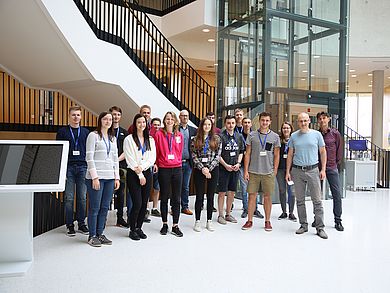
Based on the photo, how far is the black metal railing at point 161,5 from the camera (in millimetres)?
10062

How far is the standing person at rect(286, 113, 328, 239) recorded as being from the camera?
16.3 ft

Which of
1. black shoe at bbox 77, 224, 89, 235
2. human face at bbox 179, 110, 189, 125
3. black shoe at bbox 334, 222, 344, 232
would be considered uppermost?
human face at bbox 179, 110, 189, 125

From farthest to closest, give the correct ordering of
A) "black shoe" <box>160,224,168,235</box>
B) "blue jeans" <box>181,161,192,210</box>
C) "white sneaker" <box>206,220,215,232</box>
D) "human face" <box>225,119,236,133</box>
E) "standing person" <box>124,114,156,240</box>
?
"blue jeans" <box>181,161,192,210</box>
"human face" <box>225,119,236,133</box>
"white sneaker" <box>206,220,215,232</box>
"black shoe" <box>160,224,168,235</box>
"standing person" <box>124,114,156,240</box>

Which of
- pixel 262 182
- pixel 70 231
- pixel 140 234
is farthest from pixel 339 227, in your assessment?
pixel 70 231

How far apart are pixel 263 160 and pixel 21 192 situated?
2.93 metres

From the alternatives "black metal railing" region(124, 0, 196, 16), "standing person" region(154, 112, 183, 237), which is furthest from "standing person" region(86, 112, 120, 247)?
"black metal railing" region(124, 0, 196, 16)

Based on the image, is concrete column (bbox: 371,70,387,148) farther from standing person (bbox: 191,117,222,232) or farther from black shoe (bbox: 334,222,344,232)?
standing person (bbox: 191,117,222,232)

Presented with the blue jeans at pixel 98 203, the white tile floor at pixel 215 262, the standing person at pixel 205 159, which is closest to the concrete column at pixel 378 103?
the white tile floor at pixel 215 262

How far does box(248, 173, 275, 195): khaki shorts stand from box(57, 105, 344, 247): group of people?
0.04ft

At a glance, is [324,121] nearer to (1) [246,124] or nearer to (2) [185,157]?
(1) [246,124]

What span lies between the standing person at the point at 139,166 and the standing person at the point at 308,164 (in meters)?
1.80

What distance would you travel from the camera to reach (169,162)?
15.6ft

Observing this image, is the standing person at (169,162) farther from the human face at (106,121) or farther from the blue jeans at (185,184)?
the blue jeans at (185,184)

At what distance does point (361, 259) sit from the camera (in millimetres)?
4105
